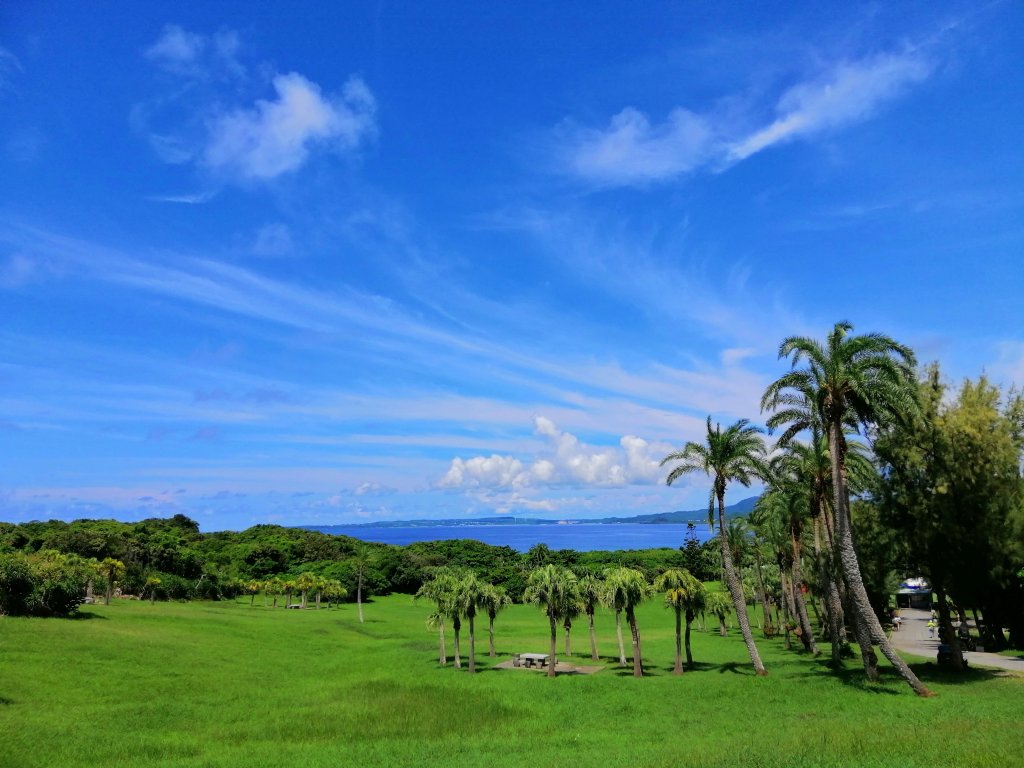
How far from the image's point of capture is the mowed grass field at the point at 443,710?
21594mm

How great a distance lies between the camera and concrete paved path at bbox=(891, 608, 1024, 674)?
3776 centimetres

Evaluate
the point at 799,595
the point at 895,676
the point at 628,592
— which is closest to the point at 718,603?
the point at 799,595

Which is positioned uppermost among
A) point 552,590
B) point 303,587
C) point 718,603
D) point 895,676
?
point 552,590

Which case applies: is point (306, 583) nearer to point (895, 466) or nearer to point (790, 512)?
point (790, 512)

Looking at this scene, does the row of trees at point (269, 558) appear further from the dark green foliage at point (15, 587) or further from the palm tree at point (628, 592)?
A: the palm tree at point (628, 592)

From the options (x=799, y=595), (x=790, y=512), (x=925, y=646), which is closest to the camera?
(x=790, y=512)

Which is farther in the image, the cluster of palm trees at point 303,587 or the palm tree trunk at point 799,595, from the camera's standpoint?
the cluster of palm trees at point 303,587

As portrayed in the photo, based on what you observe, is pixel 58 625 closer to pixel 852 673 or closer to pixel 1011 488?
pixel 852 673

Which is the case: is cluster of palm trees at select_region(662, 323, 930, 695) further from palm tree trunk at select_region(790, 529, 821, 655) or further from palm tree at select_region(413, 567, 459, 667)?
palm tree at select_region(413, 567, 459, 667)

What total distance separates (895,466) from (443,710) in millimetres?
28556

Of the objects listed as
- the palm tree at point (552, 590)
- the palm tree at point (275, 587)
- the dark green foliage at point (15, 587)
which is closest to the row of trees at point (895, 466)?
the palm tree at point (552, 590)

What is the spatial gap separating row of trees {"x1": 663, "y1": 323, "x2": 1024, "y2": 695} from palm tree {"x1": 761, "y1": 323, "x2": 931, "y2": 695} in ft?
0.20

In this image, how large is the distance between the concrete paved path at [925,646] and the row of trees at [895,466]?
411cm

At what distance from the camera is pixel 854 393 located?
107 ft
